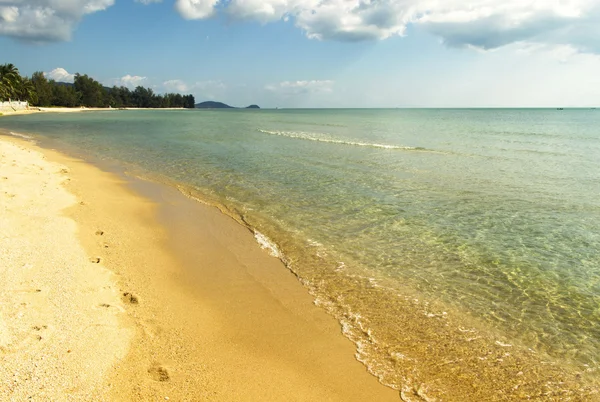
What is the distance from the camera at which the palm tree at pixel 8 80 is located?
93.1 meters

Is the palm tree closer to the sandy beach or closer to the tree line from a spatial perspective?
the tree line

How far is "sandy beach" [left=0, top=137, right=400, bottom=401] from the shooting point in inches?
191

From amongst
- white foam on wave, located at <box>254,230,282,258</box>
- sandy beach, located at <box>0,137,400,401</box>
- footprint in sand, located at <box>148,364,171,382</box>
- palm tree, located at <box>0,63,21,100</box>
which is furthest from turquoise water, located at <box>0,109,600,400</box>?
palm tree, located at <box>0,63,21,100</box>

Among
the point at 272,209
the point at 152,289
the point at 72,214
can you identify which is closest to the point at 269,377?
the point at 152,289

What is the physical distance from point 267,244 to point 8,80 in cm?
11634

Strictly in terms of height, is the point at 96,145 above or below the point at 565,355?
above

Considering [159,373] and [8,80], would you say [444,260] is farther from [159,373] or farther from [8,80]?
[8,80]

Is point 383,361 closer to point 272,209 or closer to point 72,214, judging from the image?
point 272,209

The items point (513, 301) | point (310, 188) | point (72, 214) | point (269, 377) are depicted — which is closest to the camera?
point (269, 377)

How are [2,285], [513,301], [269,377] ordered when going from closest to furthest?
[269,377] < [2,285] < [513,301]

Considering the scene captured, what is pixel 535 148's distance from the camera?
34406 mm

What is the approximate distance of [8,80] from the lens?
308 ft

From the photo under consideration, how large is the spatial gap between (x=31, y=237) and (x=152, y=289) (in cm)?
402

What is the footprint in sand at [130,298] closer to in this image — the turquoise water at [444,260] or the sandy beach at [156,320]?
the sandy beach at [156,320]
